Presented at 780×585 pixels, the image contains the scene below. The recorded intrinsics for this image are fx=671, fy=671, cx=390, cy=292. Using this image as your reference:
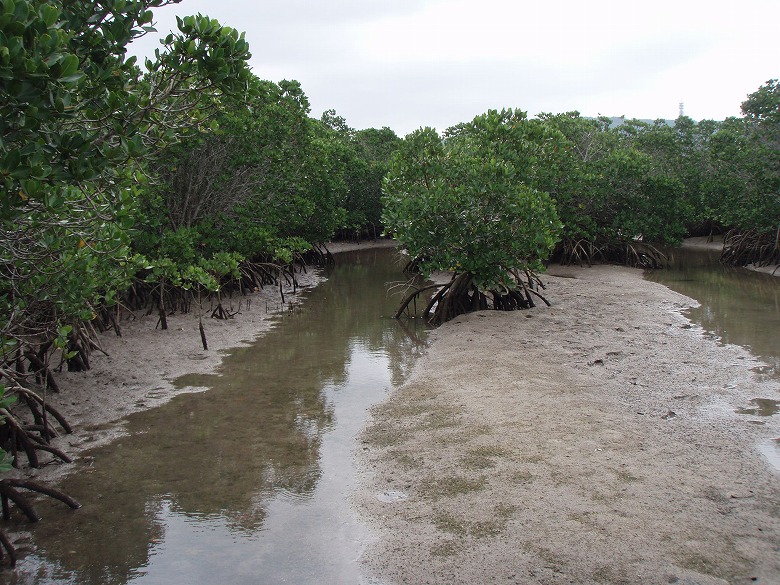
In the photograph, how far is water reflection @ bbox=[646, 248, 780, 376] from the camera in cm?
993

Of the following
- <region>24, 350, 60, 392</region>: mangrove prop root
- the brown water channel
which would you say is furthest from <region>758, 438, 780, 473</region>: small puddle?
<region>24, 350, 60, 392</region>: mangrove prop root

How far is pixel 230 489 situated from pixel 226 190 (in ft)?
32.7

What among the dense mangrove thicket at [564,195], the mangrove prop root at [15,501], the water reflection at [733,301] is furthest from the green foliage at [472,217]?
the mangrove prop root at [15,501]

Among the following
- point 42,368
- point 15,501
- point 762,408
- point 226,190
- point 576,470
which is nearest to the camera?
point 15,501

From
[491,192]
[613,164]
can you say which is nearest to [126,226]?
[491,192]

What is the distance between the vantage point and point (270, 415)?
7.21 metres

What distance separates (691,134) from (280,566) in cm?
2797

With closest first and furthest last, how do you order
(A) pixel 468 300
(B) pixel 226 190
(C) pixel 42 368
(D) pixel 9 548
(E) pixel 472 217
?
(D) pixel 9 548, (C) pixel 42 368, (E) pixel 472 217, (A) pixel 468 300, (B) pixel 226 190

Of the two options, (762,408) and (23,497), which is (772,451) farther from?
(23,497)

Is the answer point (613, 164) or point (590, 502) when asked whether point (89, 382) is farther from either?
point (613, 164)

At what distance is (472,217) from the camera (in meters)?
11.4

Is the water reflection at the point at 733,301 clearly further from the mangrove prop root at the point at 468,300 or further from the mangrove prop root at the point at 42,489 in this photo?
the mangrove prop root at the point at 42,489

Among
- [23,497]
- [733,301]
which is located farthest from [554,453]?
[733,301]

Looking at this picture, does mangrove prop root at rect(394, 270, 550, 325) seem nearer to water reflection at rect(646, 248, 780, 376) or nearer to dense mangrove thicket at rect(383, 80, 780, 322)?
dense mangrove thicket at rect(383, 80, 780, 322)
